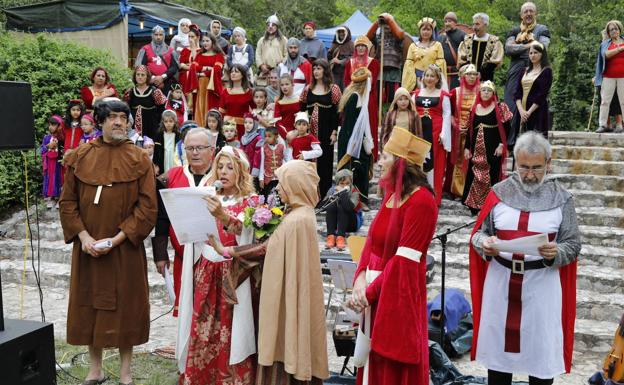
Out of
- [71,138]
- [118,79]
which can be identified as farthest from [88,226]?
[118,79]

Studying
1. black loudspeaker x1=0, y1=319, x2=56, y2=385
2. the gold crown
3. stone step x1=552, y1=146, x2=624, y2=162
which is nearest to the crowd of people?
the gold crown

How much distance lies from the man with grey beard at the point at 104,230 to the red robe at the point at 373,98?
16.4 ft

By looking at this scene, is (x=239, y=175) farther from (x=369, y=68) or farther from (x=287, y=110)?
(x=369, y=68)

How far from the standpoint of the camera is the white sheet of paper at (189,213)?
4125 millimetres

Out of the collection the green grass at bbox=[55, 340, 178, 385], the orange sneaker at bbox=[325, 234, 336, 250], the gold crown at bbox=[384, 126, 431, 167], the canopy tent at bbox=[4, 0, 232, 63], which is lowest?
the green grass at bbox=[55, 340, 178, 385]

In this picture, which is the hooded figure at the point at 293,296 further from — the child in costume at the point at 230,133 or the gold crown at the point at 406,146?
the child in costume at the point at 230,133

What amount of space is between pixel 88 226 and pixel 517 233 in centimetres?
297

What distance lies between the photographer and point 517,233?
12.5 ft

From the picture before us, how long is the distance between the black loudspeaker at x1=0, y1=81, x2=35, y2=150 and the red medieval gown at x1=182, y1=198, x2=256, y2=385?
52.0 inches

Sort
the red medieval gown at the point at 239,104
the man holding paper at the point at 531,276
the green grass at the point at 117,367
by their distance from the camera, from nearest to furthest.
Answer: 1. the man holding paper at the point at 531,276
2. the green grass at the point at 117,367
3. the red medieval gown at the point at 239,104

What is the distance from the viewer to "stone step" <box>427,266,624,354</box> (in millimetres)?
5938

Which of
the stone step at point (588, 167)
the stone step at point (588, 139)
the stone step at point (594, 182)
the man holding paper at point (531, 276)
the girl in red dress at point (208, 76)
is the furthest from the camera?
the girl in red dress at point (208, 76)

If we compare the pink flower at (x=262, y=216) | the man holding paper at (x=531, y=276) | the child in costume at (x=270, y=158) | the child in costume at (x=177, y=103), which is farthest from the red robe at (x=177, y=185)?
the child in costume at (x=177, y=103)

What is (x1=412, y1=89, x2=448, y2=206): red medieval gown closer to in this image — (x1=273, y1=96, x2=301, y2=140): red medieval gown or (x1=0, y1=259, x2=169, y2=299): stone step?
(x1=273, y1=96, x2=301, y2=140): red medieval gown
